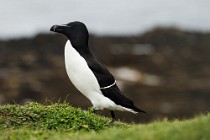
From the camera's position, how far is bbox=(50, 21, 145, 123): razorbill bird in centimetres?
1455

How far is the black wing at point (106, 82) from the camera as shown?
1466cm

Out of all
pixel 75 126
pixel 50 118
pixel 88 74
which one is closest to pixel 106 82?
pixel 88 74

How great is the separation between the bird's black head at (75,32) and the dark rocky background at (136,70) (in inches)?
552

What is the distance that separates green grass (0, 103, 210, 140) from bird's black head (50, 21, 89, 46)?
1.40 m

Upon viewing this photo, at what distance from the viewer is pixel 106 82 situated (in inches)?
583

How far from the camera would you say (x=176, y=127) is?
12.5 metres

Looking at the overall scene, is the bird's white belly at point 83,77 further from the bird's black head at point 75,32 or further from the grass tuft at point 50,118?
the grass tuft at point 50,118

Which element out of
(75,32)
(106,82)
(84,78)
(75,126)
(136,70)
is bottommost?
(136,70)

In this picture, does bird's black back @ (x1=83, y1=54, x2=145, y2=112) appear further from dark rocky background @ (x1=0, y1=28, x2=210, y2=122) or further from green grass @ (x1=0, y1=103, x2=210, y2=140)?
dark rocky background @ (x1=0, y1=28, x2=210, y2=122)

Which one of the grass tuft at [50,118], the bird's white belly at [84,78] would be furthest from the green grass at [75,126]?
the bird's white belly at [84,78]

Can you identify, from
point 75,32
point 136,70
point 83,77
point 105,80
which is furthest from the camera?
point 136,70

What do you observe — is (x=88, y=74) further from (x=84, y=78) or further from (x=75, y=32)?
(x=75, y=32)

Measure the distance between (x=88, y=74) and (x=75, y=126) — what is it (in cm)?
103

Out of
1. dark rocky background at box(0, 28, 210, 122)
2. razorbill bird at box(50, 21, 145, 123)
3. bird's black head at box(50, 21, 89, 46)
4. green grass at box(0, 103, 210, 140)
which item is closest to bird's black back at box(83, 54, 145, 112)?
razorbill bird at box(50, 21, 145, 123)
